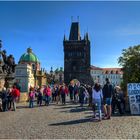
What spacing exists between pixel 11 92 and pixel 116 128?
10935 mm

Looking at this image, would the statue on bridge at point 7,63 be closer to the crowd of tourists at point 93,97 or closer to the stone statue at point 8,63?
the stone statue at point 8,63

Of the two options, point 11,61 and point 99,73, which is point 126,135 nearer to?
point 11,61

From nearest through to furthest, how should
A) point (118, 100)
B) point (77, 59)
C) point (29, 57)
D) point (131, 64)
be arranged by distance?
1. point (118, 100)
2. point (131, 64)
3. point (29, 57)
4. point (77, 59)

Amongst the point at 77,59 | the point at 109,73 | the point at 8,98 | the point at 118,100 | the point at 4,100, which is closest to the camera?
the point at 118,100

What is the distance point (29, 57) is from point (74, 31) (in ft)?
78.3

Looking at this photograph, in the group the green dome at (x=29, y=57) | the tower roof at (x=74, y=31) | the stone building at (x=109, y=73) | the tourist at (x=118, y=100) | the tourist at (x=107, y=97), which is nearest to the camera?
the tourist at (x=107, y=97)

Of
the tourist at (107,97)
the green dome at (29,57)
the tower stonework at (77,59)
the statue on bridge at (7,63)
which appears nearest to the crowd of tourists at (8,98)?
the tourist at (107,97)

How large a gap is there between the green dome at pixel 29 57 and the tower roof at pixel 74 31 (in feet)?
58.9

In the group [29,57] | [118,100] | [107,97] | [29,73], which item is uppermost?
[29,57]

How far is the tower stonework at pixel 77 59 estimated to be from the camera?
115688mm

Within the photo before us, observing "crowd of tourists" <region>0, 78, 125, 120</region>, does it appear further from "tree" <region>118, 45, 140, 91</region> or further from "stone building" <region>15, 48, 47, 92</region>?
"stone building" <region>15, 48, 47, 92</region>

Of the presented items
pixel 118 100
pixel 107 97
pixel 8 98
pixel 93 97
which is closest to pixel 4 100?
pixel 8 98

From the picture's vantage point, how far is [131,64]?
154ft

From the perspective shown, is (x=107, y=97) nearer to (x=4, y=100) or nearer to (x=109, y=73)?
(x=4, y=100)
